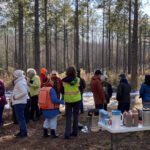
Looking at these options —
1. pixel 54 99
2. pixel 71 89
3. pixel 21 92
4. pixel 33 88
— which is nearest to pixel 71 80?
pixel 71 89

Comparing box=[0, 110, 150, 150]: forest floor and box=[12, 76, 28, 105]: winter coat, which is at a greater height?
box=[12, 76, 28, 105]: winter coat

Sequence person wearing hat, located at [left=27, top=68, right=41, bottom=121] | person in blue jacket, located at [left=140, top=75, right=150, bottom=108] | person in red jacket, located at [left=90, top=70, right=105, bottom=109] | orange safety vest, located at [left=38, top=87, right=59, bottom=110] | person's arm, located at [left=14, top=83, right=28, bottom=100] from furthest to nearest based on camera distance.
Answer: person wearing hat, located at [left=27, top=68, right=41, bottom=121]
person in red jacket, located at [left=90, top=70, right=105, bottom=109]
person in blue jacket, located at [left=140, top=75, right=150, bottom=108]
person's arm, located at [left=14, top=83, right=28, bottom=100]
orange safety vest, located at [left=38, top=87, right=59, bottom=110]

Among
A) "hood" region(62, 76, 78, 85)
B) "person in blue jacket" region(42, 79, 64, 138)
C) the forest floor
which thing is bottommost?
the forest floor

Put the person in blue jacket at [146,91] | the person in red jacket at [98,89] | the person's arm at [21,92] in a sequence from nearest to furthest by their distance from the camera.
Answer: the person's arm at [21,92] < the person in blue jacket at [146,91] < the person in red jacket at [98,89]

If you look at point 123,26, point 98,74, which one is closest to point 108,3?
point 123,26

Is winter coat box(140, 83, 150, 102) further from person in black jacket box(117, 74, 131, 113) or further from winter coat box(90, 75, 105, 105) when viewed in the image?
winter coat box(90, 75, 105, 105)

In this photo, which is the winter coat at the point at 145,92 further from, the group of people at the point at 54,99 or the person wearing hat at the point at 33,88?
the person wearing hat at the point at 33,88

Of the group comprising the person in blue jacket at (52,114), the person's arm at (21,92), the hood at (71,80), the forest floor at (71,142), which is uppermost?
the hood at (71,80)

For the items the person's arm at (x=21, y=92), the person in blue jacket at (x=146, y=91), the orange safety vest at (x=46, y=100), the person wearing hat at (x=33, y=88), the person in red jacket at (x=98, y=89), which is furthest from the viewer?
the person wearing hat at (x=33, y=88)

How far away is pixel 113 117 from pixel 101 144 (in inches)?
51.7

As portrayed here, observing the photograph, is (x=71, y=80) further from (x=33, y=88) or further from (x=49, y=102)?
(x=33, y=88)

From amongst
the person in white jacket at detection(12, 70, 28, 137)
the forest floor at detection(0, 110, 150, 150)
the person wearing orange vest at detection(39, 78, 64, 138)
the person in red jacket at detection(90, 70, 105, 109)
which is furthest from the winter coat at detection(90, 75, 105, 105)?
the person in white jacket at detection(12, 70, 28, 137)

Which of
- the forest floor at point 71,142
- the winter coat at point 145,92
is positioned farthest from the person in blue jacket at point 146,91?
the forest floor at point 71,142

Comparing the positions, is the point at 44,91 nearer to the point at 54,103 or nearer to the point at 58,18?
the point at 54,103
